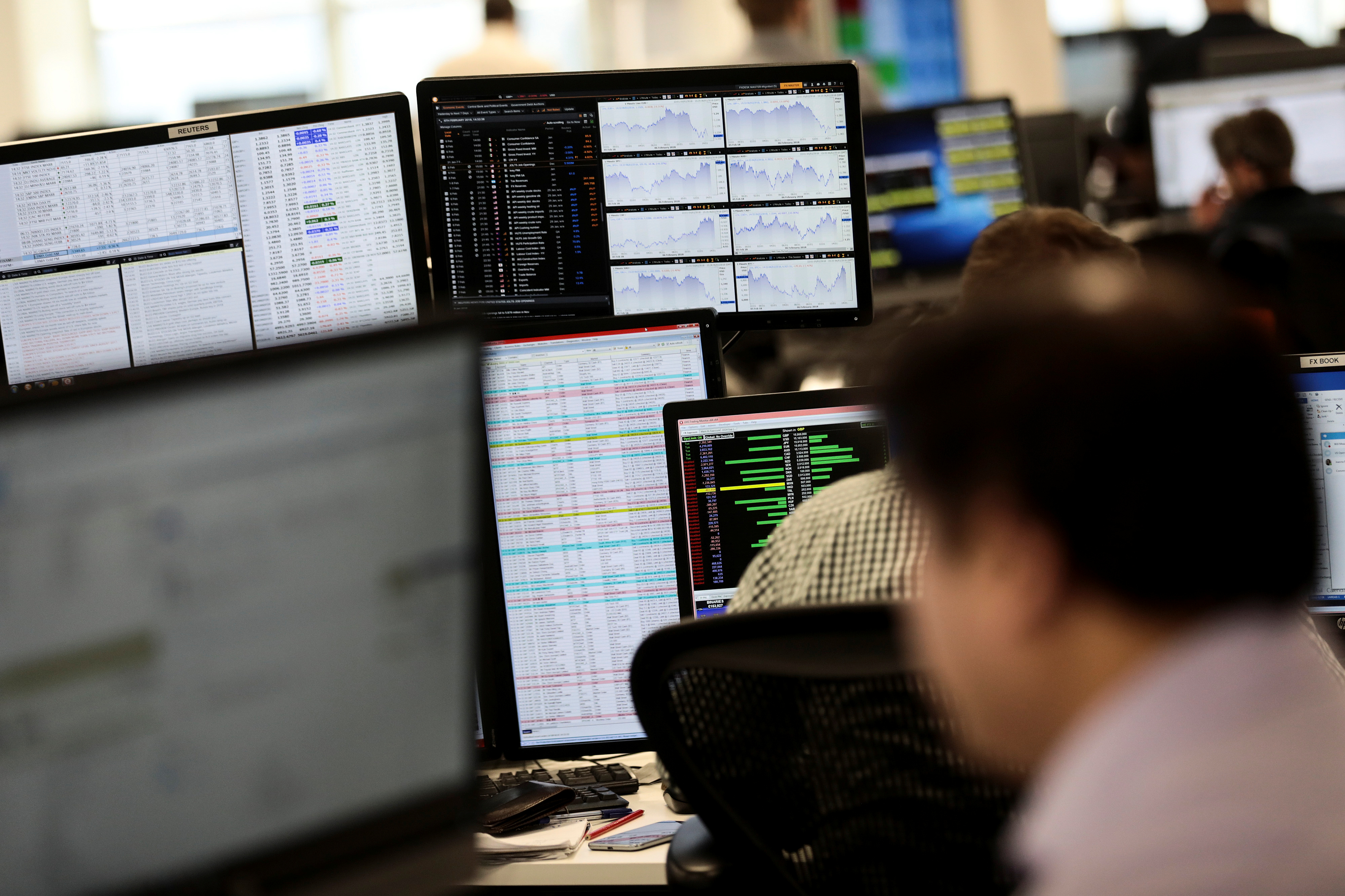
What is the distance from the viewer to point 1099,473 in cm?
63

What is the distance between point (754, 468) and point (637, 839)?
46cm

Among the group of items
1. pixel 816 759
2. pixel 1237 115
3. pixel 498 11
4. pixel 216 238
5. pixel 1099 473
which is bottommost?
pixel 816 759

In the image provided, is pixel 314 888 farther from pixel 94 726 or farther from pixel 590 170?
pixel 590 170

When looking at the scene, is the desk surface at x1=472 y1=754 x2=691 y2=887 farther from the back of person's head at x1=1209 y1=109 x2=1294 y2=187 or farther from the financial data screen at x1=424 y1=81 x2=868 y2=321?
the back of person's head at x1=1209 y1=109 x2=1294 y2=187

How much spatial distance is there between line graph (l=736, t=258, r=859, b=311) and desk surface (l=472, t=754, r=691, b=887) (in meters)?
0.71

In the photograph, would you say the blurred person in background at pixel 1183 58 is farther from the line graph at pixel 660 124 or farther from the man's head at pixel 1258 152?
the line graph at pixel 660 124

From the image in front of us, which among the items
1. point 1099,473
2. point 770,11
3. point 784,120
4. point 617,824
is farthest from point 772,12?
point 1099,473

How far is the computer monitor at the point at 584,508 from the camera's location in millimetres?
1621

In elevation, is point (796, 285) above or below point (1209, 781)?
above

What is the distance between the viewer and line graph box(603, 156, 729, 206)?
1.76 meters

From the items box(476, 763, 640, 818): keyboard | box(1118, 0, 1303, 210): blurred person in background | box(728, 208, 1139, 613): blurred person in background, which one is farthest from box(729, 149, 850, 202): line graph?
box(1118, 0, 1303, 210): blurred person in background

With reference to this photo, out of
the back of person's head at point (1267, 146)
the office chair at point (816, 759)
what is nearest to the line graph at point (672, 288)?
the office chair at point (816, 759)

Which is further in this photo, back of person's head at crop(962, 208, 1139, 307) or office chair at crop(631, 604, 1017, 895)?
back of person's head at crop(962, 208, 1139, 307)

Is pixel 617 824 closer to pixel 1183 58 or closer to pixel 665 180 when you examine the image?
pixel 665 180
